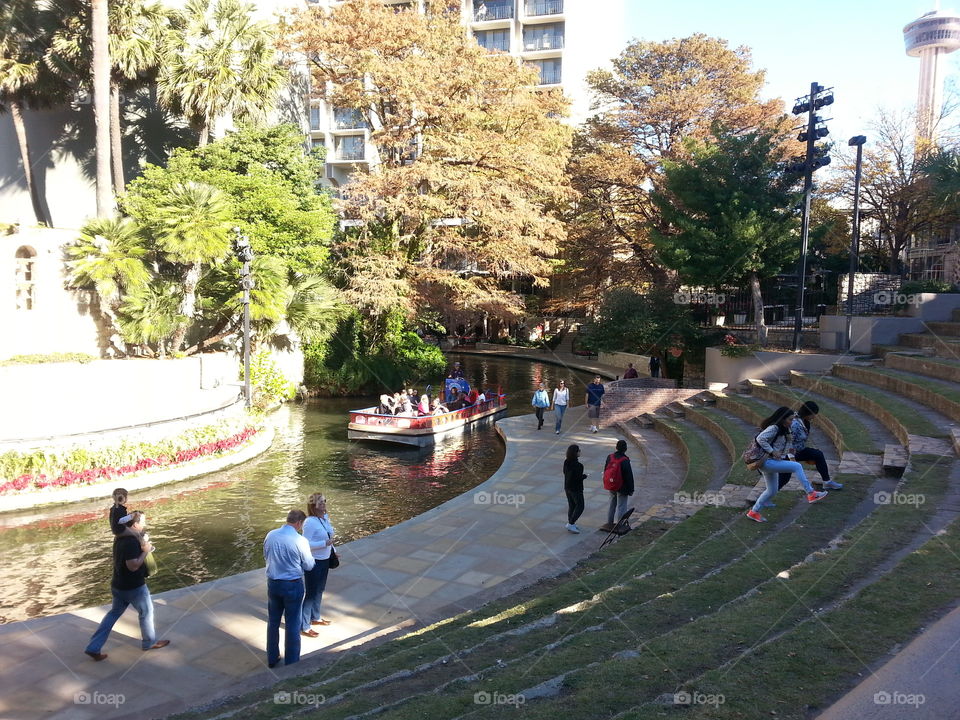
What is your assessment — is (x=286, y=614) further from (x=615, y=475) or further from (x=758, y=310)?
(x=758, y=310)

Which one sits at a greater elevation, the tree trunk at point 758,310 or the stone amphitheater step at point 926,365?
the tree trunk at point 758,310

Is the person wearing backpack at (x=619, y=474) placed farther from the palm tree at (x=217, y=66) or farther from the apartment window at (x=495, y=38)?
the apartment window at (x=495, y=38)

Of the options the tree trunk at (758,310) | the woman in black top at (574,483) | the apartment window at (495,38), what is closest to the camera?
the woman in black top at (574,483)

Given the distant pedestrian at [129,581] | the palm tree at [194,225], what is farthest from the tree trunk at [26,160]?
the distant pedestrian at [129,581]

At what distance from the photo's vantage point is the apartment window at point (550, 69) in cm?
5972

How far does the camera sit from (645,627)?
662 cm

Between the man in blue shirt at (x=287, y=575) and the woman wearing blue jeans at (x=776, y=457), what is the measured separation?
6.49 metres

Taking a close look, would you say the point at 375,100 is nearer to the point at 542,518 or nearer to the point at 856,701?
the point at 542,518

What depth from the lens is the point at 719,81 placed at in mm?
39594

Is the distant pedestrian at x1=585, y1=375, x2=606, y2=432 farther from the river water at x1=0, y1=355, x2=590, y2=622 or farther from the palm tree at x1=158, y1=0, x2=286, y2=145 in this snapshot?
the palm tree at x1=158, y1=0, x2=286, y2=145

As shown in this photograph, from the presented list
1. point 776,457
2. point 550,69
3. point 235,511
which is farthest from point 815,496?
point 550,69

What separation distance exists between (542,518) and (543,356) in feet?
113

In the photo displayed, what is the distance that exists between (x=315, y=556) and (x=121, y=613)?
2.20 meters

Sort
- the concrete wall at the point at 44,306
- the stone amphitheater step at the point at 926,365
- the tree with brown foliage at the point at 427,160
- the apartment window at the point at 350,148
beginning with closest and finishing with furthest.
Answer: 1. the stone amphitheater step at the point at 926,365
2. the concrete wall at the point at 44,306
3. the tree with brown foliage at the point at 427,160
4. the apartment window at the point at 350,148
